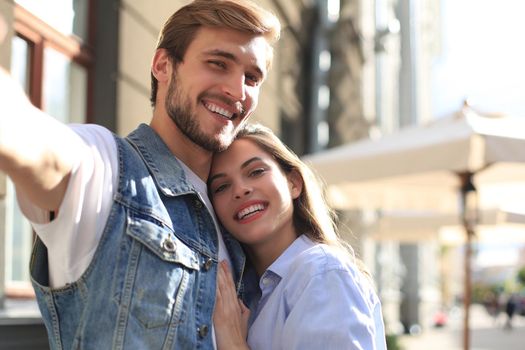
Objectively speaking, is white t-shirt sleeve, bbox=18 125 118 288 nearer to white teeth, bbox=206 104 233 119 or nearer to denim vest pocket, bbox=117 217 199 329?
denim vest pocket, bbox=117 217 199 329

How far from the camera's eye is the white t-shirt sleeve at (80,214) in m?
1.67

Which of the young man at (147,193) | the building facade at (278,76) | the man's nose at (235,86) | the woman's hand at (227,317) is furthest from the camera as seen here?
the building facade at (278,76)

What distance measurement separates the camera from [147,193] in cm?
189

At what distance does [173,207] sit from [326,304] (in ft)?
1.62

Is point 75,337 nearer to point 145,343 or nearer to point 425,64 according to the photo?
point 145,343

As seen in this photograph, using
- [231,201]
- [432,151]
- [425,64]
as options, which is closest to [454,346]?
[432,151]

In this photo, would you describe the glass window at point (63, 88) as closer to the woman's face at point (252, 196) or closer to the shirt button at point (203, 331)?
the woman's face at point (252, 196)

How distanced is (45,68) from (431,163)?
3.03 m

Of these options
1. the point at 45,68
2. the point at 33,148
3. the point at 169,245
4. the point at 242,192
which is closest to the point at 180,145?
the point at 242,192

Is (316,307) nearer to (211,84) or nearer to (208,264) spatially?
(208,264)

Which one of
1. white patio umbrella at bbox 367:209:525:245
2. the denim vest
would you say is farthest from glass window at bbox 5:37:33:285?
white patio umbrella at bbox 367:209:525:245

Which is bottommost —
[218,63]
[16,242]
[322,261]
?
[16,242]

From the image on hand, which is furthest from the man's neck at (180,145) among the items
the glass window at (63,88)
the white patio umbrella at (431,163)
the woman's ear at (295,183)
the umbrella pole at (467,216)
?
the umbrella pole at (467,216)

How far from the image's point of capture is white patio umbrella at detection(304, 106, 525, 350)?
622 cm
